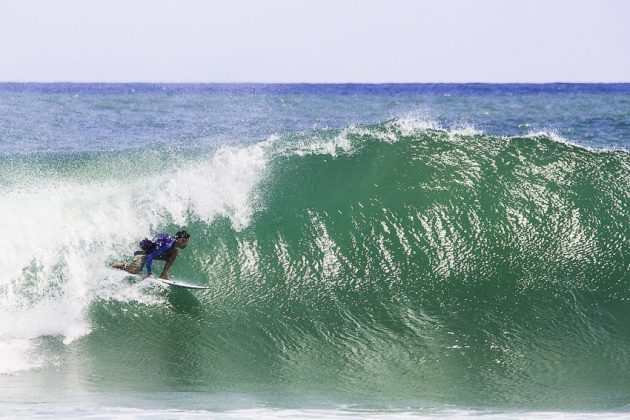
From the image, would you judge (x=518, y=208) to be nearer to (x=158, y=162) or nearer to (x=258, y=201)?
(x=258, y=201)

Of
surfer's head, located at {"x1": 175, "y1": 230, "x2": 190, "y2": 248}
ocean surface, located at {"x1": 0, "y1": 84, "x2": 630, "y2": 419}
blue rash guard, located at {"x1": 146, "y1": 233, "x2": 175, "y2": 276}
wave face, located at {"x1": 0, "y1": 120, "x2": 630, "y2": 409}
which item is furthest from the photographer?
blue rash guard, located at {"x1": 146, "y1": 233, "x2": 175, "y2": 276}

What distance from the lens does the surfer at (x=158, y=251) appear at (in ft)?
28.4

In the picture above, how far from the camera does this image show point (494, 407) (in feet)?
20.9

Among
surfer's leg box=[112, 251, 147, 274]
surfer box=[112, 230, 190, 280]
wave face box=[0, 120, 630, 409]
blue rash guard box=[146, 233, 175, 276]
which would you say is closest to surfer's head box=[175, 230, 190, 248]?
surfer box=[112, 230, 190, 280]

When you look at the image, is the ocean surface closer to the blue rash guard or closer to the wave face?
the wave face

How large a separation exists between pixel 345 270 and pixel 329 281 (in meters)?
0.34

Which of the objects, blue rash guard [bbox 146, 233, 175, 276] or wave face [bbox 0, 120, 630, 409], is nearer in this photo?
wave face [bbox 0, 120, 630, 409]

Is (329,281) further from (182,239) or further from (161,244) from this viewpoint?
(161,244)

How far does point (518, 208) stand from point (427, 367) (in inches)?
168

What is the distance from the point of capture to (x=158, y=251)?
873cm

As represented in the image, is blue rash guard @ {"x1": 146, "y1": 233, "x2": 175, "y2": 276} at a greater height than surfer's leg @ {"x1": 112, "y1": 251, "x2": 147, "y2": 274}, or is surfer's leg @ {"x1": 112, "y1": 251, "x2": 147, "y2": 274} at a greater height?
blue rash guard @ {"x1": 146, "y1": 233, "x2": 175, "y2": 276}

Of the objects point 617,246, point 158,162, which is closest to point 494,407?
point 617,246

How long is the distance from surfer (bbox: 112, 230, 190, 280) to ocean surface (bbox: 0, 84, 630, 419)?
0.87 ft

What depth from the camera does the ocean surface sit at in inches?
267
